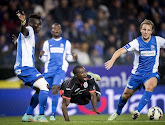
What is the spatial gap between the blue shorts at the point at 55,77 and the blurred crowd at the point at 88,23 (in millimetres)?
3253

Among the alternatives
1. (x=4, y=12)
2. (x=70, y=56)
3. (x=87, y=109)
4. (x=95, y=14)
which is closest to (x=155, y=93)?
(x=87, y=109)

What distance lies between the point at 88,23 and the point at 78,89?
25.1 ft

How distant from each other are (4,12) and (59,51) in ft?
17.6

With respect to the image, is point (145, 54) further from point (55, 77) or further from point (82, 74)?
point (55, 77)

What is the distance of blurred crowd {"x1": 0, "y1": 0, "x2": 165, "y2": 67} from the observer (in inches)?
602

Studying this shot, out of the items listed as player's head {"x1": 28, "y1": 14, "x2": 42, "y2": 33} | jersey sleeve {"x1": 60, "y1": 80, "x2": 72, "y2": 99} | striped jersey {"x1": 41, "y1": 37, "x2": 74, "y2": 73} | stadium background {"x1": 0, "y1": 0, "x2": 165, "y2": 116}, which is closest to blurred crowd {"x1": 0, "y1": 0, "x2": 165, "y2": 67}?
stadium background {"x1": 0, "y1": 0, "x2": 165, "y2": 116}

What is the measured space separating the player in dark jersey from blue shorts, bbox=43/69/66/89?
1.52m

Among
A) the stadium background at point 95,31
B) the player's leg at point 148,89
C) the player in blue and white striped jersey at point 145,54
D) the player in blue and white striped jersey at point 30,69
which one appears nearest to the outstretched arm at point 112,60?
the player in blue and white striped jersey at point 145,54

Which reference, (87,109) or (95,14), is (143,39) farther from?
(95,14)

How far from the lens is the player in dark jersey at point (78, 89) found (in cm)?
895

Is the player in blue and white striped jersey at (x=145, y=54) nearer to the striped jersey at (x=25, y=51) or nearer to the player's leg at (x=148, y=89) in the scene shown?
the player's leg at (x=148, y=89)

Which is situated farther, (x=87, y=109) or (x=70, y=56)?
(x=87, y=109)

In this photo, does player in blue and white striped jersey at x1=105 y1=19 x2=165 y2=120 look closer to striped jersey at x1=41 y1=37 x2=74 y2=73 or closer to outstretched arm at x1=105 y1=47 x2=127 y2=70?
outstretched arm at x1=105 y1=47 x2=127 y2=70

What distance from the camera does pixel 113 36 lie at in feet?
53.6
